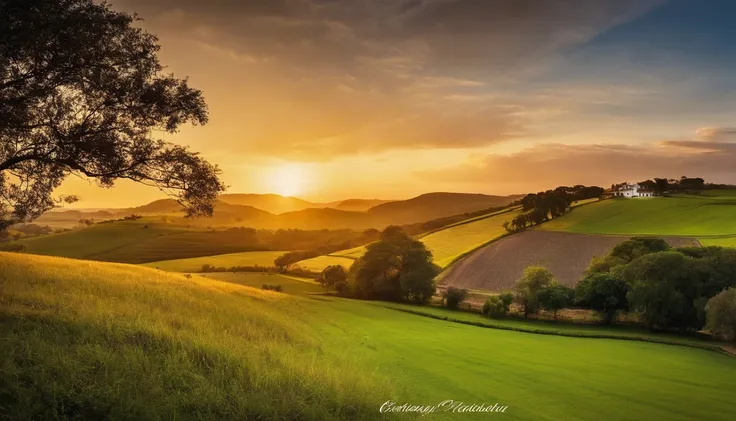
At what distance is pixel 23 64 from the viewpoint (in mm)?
15102

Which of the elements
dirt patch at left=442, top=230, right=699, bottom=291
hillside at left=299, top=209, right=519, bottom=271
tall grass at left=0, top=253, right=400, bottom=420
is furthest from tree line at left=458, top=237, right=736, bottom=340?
tall grass at left=0, top=253, right=400, bottom=420

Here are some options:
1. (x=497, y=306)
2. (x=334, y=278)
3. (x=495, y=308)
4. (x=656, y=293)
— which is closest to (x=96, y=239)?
(x=334, y=278)

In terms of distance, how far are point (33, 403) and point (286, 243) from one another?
96.9m

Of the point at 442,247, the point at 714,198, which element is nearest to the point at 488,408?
the point at 442,247

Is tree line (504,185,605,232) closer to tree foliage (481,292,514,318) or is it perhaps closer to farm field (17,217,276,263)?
tree foliage (481,292,514,318)

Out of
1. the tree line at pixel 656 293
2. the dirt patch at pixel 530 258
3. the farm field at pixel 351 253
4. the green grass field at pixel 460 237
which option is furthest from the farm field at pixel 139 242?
the tree line at pixel 656 293

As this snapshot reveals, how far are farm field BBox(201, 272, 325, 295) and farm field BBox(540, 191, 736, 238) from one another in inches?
2512

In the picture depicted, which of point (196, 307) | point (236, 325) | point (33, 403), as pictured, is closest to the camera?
point (33, 403)

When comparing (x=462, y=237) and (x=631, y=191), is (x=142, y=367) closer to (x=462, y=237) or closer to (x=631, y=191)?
(x=462, y=237)

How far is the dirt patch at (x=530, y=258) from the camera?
82.5 meters

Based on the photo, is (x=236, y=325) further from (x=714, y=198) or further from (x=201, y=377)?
(x=714, y=198)

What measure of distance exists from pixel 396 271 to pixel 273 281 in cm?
2009

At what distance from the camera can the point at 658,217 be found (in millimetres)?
107062

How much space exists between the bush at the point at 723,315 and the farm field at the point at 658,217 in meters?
48.6
